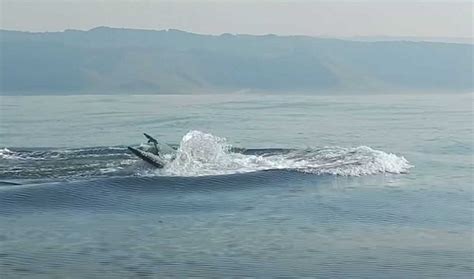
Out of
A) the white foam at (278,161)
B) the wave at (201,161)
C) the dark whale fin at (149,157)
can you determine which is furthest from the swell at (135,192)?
the dark whale fin at (149,157)

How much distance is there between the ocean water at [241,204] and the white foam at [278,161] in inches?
1.9

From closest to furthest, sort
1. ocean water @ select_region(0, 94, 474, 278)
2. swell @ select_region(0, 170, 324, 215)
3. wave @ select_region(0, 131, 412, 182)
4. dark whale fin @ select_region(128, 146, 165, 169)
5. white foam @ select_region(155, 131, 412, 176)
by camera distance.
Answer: ocean water @ select_region(0, 94, 474, 278) → swell @ select_region(0, 170, 324, 215) → wave @ select_region(0, 131, 412, 182) → white foam @ select_region(155, 131, 412, 176) → dark whale fin @ select_region(128, 146, 165, 169)

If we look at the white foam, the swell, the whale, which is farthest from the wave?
the swell

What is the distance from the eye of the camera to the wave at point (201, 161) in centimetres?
1936

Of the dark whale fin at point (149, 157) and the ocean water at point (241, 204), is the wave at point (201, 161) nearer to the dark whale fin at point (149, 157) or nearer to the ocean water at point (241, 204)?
the ocean water at point (241, 204)

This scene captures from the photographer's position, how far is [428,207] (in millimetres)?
15305

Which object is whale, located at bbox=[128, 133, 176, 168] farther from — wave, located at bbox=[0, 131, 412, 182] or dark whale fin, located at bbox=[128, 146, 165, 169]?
wave, located at bbox=[0, 131, 412, 182]

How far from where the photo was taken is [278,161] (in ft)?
70.1

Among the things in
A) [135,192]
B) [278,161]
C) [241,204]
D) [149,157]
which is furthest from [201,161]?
[241,204]

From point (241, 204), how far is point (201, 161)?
5787 mm

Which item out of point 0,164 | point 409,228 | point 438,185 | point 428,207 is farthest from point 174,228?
point 0,164

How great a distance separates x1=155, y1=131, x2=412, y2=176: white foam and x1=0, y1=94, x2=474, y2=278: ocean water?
1.9 inches

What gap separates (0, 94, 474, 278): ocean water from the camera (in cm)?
1133

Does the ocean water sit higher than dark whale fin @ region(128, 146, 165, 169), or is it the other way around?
dark whale fin @ region(128, 146, 165, 169)
